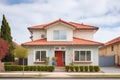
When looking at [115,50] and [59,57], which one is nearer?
[59,57]

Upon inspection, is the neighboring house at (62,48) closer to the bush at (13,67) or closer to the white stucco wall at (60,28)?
the white stucco wall at (60,28)

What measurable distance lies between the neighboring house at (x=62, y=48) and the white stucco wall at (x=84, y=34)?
7.46 feet

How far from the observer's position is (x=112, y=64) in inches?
2314

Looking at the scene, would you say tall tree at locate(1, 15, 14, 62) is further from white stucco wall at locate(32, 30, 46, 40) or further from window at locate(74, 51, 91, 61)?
window at locate(74, 51, 91, 61)

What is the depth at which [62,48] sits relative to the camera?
45.5m

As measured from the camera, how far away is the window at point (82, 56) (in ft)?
149

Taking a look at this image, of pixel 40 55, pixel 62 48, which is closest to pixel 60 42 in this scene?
pixel 62 48

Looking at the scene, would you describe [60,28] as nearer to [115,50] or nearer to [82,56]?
[82,56]

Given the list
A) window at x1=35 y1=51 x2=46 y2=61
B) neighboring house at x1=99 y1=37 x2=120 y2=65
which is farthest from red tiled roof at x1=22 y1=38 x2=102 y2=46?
neighboring house at x1=99 y1=37 x2=120 y2=65

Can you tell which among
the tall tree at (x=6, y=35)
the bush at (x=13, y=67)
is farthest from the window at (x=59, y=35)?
the bush at (x=13, y=67)

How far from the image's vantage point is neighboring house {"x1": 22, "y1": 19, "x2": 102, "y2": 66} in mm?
45094

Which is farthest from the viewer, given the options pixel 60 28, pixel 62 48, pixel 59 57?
pixel 60 28

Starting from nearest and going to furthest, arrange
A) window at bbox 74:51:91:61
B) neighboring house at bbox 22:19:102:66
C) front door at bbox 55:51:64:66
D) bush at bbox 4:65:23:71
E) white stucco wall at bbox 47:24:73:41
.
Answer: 1. bush at bbox 4:65:23:71
2. neighboring house at bbox 22:19:102:66
3. window at bbox 74:51:91:61
4. front door at bbox 55:51:64:66
5. white stucco wall at bbox 47:24:73:41

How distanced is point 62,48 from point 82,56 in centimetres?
311
